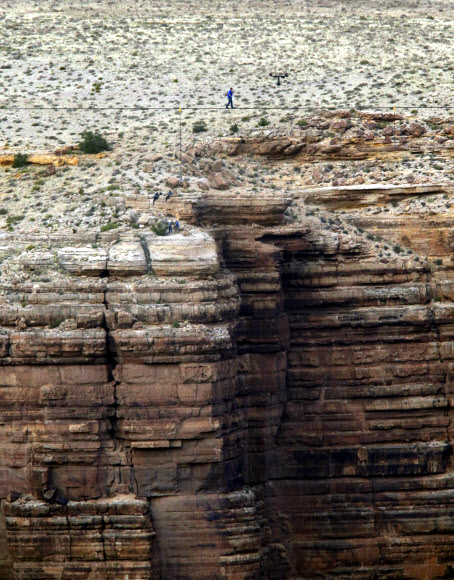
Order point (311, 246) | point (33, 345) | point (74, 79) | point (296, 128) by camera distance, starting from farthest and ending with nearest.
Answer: point (74, 79), point (296, 128), point (311, 246), point (33, 345)

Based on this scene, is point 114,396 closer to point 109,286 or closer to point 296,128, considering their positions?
point 109,286

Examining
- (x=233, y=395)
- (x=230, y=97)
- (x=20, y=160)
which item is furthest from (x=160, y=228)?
(x=230, y=97)

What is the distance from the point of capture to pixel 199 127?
8731 centimetres

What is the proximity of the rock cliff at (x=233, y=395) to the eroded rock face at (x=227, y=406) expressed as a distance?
3.3 inches

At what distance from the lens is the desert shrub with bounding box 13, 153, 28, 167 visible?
3324 inches

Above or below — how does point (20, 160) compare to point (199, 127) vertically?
below

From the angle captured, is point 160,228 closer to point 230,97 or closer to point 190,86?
point 230,97

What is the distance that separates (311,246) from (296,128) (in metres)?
7.93

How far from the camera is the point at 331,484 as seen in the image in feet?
266

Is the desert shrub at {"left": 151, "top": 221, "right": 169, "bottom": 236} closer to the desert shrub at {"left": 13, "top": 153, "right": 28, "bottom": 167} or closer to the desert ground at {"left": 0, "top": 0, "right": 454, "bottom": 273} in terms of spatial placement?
the desert ground at {"left": 0, "top": 0, "right": 454, "bottom": 273}

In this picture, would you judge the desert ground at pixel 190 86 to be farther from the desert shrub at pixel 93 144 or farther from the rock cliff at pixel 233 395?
the rock cliff at pixel 233 395

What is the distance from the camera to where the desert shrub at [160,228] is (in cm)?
7456

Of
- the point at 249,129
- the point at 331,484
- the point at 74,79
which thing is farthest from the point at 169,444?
the point at 74,79

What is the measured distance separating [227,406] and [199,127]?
1712cm
